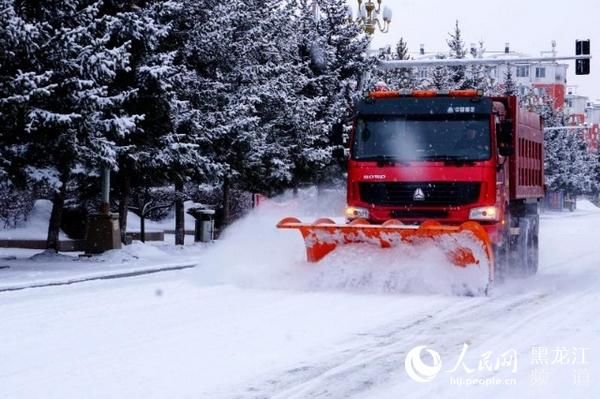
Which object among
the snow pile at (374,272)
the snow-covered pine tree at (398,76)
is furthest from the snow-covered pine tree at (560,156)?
the snow pile at (374,272)

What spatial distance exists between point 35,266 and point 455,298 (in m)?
8.88


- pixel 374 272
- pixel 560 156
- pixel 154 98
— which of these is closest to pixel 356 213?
pixel 374 272

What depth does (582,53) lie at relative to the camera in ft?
98.2

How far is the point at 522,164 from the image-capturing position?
58.4 ft

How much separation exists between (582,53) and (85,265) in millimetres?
16994

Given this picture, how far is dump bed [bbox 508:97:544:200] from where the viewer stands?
56.0 ft

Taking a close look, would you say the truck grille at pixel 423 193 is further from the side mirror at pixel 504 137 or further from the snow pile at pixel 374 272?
the snow pile at pixel 374 272

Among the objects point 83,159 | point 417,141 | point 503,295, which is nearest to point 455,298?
point 503,295

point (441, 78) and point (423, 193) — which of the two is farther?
point (441, 78)

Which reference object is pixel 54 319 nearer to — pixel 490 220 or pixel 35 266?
pixel 490 220

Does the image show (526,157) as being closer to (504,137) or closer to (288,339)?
(504,137)

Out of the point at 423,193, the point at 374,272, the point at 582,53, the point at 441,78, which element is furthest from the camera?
the point at 441,78

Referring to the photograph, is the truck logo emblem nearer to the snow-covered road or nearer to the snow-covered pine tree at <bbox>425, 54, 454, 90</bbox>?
the snow-covered road

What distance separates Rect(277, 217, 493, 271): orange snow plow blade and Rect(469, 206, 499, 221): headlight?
0.77 meters
